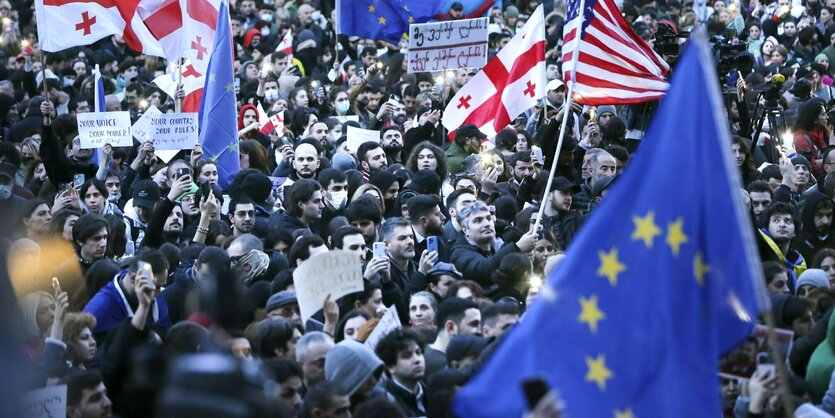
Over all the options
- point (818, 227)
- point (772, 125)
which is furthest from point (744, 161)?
point (818, 227)

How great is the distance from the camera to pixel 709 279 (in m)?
5.30

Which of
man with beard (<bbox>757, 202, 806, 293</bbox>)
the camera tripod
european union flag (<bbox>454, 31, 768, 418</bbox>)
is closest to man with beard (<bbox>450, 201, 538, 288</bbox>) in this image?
man with beard (<bbox>757, 202, 806, 293</bbox>)

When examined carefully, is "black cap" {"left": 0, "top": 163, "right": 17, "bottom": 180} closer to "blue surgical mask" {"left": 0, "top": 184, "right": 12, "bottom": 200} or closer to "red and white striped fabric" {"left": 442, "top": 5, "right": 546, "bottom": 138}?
"blue surgical mask" {"left": 0, "top": 184, "right": 12, "bottom": 200}

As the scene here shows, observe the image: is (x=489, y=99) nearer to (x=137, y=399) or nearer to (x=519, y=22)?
(x=137, y=399)

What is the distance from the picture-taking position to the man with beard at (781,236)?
35.0ft

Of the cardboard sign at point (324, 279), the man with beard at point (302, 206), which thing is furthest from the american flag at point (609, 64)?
the cardboard sign at point (324, 279)

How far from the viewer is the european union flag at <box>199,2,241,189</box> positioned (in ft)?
44.3

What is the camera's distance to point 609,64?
12.3m

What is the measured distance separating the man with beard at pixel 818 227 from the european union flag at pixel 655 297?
610 cm

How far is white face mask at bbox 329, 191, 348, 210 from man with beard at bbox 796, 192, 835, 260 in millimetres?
3423

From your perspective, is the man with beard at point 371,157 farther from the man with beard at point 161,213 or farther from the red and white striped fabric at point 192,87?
the man with beard at point 161,213

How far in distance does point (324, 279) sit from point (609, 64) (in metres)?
4.68

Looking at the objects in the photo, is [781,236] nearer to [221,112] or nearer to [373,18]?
[221,112]

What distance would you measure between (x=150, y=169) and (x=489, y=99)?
10.1 ft
